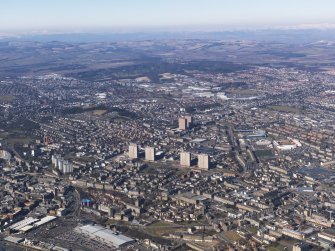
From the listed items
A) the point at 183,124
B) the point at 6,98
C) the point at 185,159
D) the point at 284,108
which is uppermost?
the point at 185,159

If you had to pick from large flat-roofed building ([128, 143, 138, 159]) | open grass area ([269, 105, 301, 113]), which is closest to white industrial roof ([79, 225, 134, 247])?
large flat-roofed building ([128, 143, 138, 159])

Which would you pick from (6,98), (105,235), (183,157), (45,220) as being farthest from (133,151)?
(6,98)

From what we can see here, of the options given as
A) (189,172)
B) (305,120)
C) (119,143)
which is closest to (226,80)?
(305,120)

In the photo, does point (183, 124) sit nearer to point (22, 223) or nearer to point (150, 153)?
point (150, 153)

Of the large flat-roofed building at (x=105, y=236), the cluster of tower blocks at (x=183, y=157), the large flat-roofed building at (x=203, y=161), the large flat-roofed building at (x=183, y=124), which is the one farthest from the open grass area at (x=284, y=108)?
the large flat-roofed building at (x=105, y=236)

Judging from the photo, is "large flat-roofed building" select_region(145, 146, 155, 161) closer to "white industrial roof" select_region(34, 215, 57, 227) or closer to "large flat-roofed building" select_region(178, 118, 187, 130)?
"large flat-roofed building" select_region(178, 118, 187, 130)

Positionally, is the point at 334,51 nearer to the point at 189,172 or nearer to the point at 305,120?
the point at 305,120
